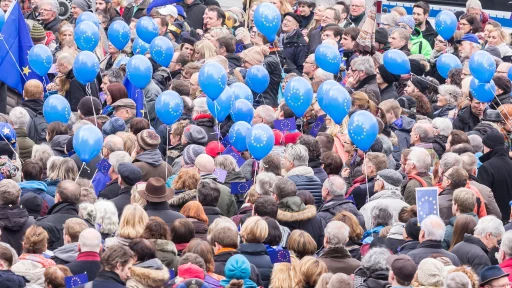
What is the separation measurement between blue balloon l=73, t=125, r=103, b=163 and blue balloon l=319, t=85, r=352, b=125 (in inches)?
88.8

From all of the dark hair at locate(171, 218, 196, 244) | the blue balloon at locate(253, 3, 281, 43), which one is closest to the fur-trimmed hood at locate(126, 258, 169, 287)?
the dark hair at locate(171, 218, 196, 244)

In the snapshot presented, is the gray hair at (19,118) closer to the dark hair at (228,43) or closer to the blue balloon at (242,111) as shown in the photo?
the blue balloon at (242,111)

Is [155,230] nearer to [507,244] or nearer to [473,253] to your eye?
[473,253]

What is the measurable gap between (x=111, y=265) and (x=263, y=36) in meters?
7.57

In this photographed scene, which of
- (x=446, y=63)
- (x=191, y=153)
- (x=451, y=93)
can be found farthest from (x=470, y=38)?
(x=191, y=153)

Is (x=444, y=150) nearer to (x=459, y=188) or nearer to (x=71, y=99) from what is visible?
(x=459, y=188)

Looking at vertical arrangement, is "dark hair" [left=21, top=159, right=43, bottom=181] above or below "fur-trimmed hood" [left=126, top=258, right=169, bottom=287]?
below

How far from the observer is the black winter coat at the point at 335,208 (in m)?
10.9

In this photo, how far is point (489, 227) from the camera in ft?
33.1

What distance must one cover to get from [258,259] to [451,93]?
17.3 ft

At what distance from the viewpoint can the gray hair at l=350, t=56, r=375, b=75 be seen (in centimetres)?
1454

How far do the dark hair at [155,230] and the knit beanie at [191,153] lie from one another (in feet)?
7.77

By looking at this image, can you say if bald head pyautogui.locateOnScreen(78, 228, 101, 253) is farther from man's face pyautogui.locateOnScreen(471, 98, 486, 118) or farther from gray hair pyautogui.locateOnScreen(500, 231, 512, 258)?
man's face pyautogui.locateOnScreen(471, 98, 486, 118)

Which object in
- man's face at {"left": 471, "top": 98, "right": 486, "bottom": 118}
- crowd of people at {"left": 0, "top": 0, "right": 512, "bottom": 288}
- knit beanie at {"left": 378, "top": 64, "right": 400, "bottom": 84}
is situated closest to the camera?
crowd of people at {"left": 0, "top": 0, "right": 512, "bottom": 288}
